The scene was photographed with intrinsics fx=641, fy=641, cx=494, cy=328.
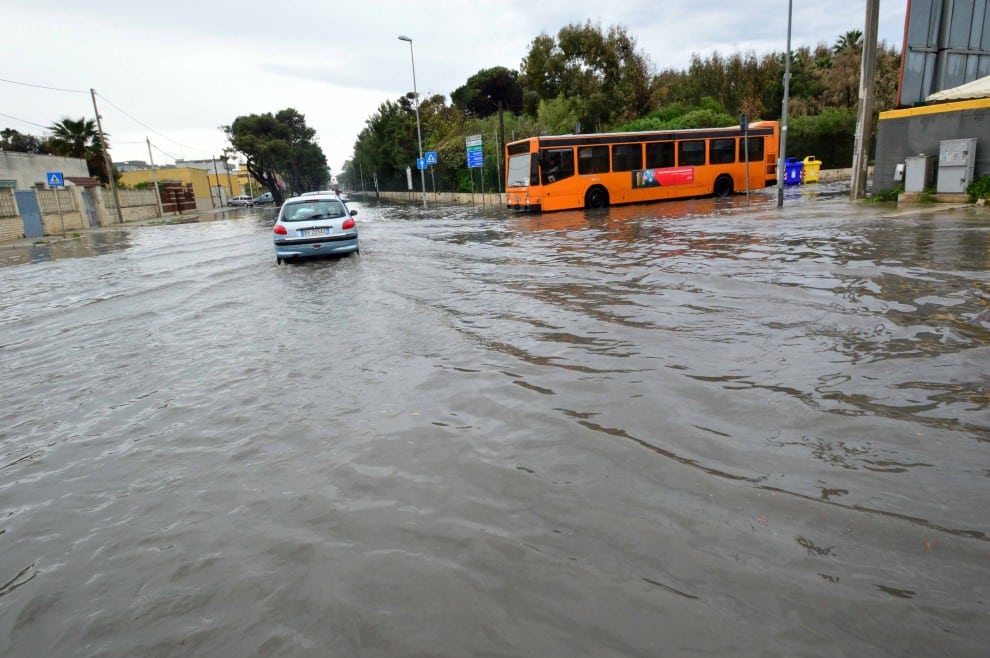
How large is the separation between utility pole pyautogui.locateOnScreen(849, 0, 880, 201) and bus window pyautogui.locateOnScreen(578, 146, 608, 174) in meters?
8.76

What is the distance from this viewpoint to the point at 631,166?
84.8 feet

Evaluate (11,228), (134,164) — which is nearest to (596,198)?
(11,228)

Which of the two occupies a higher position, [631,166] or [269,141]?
[269,141]

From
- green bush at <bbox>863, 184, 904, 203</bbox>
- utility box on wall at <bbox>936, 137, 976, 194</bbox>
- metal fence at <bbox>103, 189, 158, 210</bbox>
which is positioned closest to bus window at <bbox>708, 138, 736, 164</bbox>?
green bush at <bbox>863, 184, 904, 203</bbox>

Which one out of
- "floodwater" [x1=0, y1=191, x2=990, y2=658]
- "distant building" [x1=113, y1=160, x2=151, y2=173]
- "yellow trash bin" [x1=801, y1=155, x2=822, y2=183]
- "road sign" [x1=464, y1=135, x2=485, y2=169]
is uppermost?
"distant building" [x1=113, y1=160, x2=151, y2=173]

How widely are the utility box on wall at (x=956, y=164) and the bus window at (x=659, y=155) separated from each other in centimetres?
1013

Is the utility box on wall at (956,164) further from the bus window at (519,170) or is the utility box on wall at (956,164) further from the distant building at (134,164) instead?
the distant building at (134,164)

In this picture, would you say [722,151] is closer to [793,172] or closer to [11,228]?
[793,172]

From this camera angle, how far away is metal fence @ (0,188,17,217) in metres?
29.1

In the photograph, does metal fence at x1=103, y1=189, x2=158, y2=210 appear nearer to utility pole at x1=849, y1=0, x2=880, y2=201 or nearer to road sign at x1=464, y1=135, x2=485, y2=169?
road sign at x1=464, y1=135, x2=485, y2=169

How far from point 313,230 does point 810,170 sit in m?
34.8

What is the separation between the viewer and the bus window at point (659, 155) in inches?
1024

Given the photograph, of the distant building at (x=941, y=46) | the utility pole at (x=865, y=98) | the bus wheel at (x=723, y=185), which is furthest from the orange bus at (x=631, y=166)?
the distant building at (x=941, y=46)

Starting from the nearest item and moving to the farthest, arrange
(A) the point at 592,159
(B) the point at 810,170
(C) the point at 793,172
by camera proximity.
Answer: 1. (A) the point at 592,159
2. (C) the point at 793,172
3. (B) the point at 810,170
